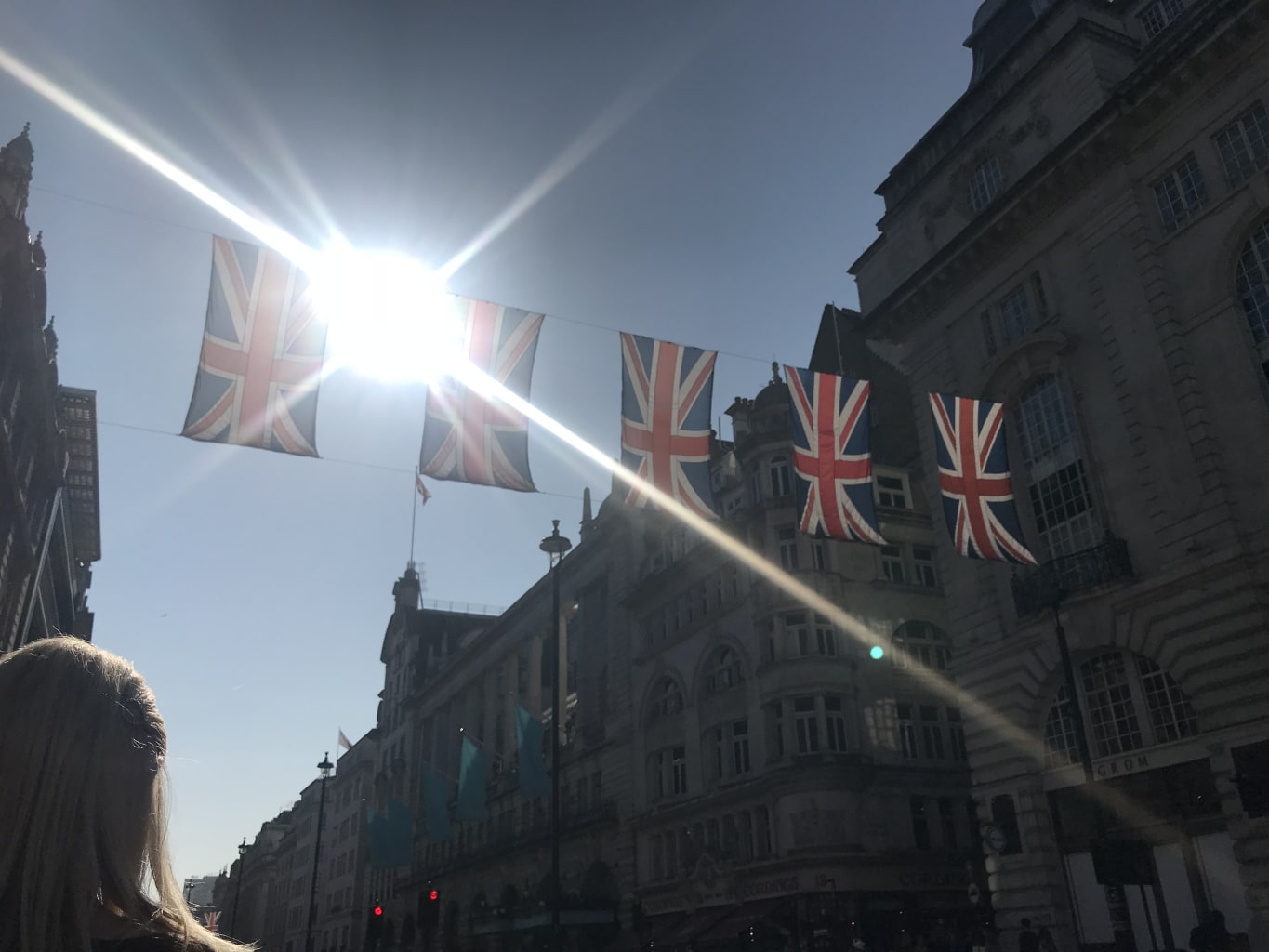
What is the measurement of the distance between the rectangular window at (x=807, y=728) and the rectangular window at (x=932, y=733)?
493cm

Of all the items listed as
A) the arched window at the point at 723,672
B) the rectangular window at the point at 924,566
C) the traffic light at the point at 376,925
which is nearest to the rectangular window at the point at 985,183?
the rectangular window at the point at 924,566

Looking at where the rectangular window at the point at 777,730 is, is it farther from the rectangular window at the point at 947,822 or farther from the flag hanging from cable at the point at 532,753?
the flag hanging from cable at the point at 532,753

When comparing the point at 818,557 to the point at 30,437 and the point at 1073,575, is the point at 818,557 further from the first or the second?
the point at 30,437

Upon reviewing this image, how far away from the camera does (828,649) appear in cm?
3712

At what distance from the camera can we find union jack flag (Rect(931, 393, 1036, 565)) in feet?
75.3

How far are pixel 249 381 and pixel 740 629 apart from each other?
2698 centimetres

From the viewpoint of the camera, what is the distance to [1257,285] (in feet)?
74.3

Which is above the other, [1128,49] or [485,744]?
[1128,49]

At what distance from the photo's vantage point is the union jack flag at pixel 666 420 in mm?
19844

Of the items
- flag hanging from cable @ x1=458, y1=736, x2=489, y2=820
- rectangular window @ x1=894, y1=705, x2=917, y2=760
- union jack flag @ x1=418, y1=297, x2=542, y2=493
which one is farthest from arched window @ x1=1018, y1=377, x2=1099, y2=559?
flag hanging from cable @ x1=458, y1=736, x2=489, y2=820

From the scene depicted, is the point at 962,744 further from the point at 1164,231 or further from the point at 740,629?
the point at 1164,231

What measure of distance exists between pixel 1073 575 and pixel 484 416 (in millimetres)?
16318

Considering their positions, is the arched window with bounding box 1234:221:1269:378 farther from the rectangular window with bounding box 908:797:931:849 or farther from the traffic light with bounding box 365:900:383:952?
the traffic light with bounding box 365:900:383:952

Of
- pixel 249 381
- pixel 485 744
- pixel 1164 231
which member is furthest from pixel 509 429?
pixel 485 744
